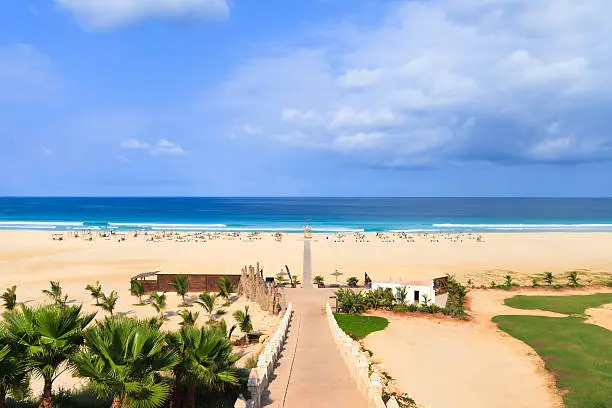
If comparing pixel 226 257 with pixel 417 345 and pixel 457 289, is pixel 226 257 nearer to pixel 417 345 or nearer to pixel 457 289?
pixel 457 289

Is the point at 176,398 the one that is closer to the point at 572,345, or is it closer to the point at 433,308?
the point at 433,308

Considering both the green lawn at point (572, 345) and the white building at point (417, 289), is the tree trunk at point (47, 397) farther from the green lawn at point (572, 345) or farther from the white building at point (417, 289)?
the white building at point (417, 289)

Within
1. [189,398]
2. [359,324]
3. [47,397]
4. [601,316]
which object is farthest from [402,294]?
[47,397]

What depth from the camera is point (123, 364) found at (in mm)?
8094

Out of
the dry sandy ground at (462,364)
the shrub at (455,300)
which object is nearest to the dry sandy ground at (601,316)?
the dry sandy ground at (462,364)

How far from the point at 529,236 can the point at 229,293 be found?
192ft

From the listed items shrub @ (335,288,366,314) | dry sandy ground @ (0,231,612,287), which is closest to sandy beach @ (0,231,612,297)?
dry sandy ground @ (0,231,612,287)

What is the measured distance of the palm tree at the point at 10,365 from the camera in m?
8.34

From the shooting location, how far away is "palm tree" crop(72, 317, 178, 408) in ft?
26.1

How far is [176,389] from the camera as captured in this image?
32.2ft

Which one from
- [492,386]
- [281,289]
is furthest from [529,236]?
[492,386]

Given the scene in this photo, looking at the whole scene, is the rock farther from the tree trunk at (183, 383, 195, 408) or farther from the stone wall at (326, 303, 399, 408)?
the tree trunk at (183, 383, 195, 408)

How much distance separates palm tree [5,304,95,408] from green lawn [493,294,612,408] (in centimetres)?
1344

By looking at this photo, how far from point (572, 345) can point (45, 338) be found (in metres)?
18.6
